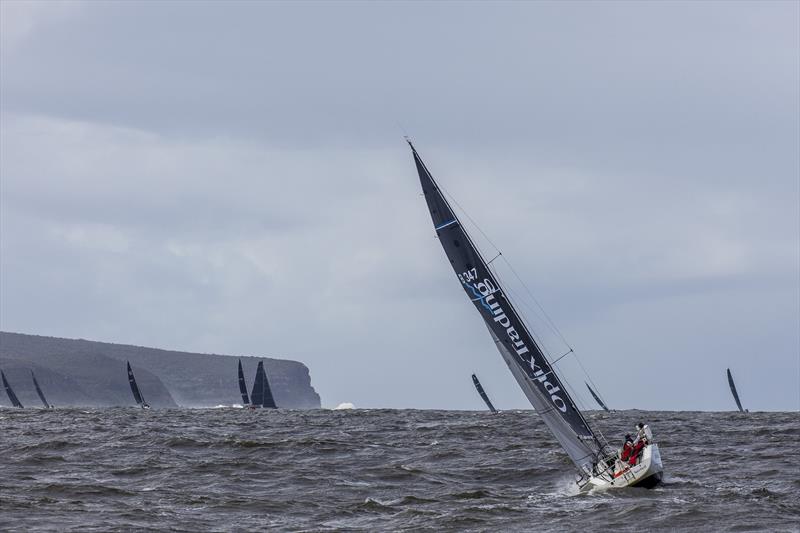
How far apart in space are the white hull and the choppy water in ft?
0.89

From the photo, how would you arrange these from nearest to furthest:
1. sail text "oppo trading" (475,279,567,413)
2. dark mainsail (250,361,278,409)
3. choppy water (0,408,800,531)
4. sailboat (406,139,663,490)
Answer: choppy water (0,408,800,531), sailboat (406,139,663,490), sail text "oppo trading" (475,279,567,413), dark mainsail (250,361,278,409)

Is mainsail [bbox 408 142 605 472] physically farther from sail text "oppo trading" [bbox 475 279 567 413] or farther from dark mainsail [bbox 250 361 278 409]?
dark mainsail [bbox 250 361 278 409]

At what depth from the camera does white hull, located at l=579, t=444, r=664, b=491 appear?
28312mm

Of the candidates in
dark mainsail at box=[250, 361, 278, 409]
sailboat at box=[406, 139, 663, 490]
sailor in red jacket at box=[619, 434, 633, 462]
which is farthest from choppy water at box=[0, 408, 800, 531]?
dark mainsail at box=[250, 361, 278, 409]

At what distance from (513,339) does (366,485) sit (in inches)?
225

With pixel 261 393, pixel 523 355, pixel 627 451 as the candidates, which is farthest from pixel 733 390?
pixel 523 355

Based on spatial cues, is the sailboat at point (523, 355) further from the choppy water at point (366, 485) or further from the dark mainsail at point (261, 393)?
the dark mainsail at point (261, 393)

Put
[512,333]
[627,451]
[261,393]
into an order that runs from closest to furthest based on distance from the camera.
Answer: [512,333] < [627,451] < [261,393]

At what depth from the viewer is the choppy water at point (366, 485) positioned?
24.3 meters

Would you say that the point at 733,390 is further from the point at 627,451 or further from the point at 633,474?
the point at 633,474

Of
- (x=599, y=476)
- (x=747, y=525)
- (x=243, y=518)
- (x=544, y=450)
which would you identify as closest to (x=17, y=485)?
(x=243, y=518)

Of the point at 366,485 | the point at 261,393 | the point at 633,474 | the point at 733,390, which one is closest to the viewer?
the point at 633,474

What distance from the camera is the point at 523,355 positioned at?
→ 95.8 ft

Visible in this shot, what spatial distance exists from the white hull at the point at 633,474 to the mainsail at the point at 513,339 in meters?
0.78
